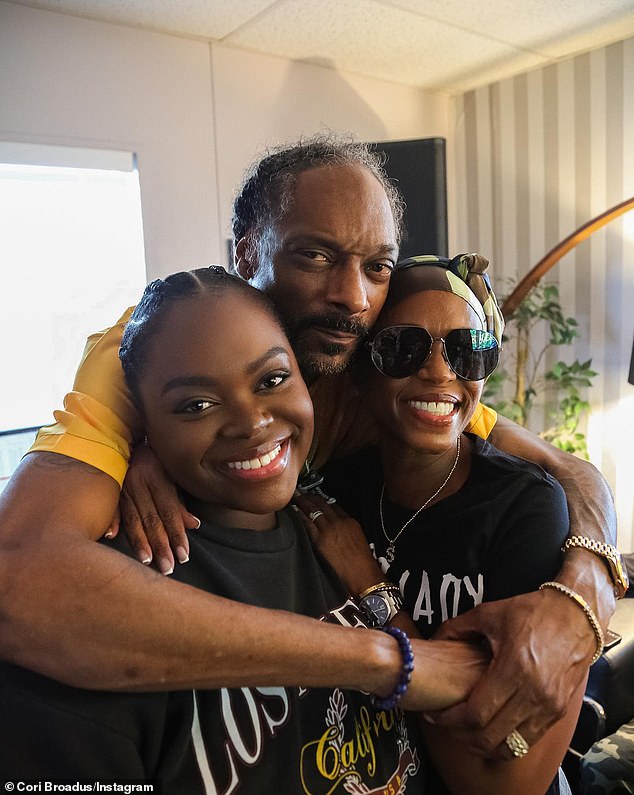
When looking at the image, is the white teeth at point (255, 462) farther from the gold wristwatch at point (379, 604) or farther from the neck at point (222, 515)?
the gold wristwatch at point (379, 604)

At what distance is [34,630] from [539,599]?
0.66m

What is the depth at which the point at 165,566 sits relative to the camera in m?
0.86

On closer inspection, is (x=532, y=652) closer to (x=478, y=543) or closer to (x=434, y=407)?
(x=478, y=543)

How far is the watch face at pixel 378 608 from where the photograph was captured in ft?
3.23

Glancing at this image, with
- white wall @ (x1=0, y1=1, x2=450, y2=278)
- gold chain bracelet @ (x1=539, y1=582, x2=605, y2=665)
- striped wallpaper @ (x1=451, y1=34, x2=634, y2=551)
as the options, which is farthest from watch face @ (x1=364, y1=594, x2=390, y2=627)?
striped wallpaper @ (x1=451, y1=34, x2=634, y2=551)

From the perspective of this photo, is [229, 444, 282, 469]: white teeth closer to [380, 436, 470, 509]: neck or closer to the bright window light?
[380, 436, 470, 509]: neck

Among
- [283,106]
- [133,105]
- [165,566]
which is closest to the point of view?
[165,566]

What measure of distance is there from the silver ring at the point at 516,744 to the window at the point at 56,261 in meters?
2.56

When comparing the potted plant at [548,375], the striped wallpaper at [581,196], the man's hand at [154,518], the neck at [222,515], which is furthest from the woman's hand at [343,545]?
the striped wallpaper at [581,196]

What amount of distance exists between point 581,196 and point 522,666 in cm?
339

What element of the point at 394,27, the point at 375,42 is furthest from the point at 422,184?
the point at 375,42

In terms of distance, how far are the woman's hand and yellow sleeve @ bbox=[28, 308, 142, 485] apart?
12.3 inches

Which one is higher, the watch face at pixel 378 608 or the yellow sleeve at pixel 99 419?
the yellow sleeve at pixel 99 419

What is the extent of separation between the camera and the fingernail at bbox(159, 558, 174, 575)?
2.82ft
